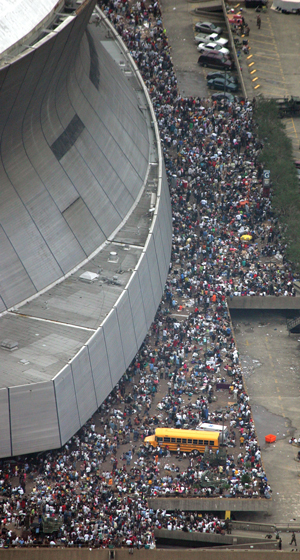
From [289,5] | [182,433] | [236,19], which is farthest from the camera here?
[289,5]

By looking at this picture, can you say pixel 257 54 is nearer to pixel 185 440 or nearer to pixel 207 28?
pixel 207 28

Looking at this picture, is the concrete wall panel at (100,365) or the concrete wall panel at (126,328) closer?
the concrete wall panel at (100,365)

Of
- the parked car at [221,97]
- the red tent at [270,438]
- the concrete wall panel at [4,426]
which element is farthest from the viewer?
the parked car at [221,97]

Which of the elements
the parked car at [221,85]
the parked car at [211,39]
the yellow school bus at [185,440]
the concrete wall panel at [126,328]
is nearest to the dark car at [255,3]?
the parked car at [211,39]

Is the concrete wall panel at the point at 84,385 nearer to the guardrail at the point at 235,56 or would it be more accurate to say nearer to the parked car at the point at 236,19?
the guardrail at the point at 235,56

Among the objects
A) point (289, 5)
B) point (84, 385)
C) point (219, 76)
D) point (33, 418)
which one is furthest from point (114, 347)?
point (289, 5)

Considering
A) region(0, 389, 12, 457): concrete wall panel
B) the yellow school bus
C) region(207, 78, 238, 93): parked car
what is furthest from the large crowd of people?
region(207, 78, 238, 93): parked car

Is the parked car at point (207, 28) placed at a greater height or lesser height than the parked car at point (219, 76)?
greater
